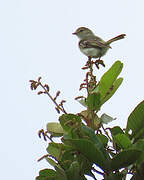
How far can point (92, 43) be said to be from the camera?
5.25m

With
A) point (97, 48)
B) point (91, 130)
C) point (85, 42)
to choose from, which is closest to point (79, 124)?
point (91, 130)

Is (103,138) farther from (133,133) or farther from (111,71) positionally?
(111,71)

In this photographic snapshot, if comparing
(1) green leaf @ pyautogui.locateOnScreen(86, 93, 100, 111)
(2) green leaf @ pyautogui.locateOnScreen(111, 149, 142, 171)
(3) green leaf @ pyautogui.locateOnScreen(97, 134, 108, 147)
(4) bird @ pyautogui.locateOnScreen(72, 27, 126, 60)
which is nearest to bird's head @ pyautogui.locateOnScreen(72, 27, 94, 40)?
(4) bird @ pyautogui.locateOnScreen(72, 27, 126, 60)

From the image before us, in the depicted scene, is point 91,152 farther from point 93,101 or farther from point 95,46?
point 95,46

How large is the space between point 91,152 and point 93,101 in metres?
0.30

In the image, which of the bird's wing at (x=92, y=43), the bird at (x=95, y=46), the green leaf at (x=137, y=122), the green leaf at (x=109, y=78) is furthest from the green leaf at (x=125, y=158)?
the bird's wing at (x=92, y=43)

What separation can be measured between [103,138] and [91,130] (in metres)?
0.09

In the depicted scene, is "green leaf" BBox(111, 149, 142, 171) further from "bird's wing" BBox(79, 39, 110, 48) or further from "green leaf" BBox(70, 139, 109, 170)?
"bird's wing" BBox(79, 39, 110, 48)

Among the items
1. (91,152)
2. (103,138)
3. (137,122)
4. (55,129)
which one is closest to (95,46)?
(55,129)

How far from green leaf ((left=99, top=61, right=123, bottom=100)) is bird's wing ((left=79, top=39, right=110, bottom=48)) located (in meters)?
2.67

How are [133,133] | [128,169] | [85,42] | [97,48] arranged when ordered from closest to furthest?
[128,169]
[133,133]
[97,48]
[85,42]

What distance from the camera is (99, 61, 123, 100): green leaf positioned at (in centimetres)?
226

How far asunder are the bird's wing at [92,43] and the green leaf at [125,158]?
314 centimetres

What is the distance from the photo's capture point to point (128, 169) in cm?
196
